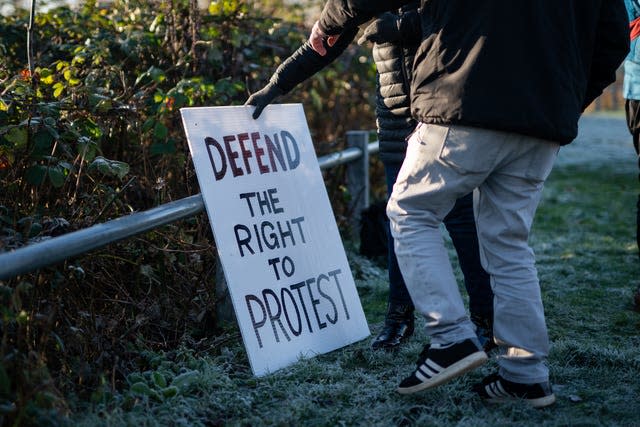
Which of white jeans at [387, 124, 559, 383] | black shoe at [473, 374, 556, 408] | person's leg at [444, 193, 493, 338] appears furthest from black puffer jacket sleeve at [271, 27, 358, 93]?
black shoe at [473, 374, 556, 408]

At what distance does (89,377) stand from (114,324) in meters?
0.28

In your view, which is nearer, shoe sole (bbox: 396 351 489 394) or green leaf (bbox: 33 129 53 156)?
shoe sole (bbox: 396 351 489 394)

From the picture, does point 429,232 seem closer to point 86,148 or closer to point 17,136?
point 86,148

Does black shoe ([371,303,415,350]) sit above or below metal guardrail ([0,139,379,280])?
below

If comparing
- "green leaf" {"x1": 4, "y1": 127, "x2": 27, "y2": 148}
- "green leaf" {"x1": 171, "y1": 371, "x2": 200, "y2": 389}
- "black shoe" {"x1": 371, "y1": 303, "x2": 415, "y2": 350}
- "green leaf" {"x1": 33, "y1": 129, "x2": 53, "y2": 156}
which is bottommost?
"black shoe" {"x1": 371, "y1": 303, "x2": 415, "y2": 350}

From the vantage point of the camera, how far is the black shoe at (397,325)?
11.1 feet

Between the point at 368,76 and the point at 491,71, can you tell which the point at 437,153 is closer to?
the point at 491,71

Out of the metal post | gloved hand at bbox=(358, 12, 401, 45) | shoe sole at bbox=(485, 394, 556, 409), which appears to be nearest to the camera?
shoe sole at bbox=(485, 394, 556, 409)

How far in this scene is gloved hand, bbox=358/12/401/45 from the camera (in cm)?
302

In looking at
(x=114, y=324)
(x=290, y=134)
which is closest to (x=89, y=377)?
(x=114, y=324)

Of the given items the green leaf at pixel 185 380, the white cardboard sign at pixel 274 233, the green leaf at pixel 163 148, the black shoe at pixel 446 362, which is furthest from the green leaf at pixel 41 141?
the black shoe at pixel 446 362

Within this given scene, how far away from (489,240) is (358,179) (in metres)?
3.15

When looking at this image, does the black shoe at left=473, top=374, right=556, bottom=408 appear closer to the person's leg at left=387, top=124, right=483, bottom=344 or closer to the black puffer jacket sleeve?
the person's leg at left=387, top=124, right=483, bottom=344

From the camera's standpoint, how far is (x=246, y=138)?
3.33 metres
